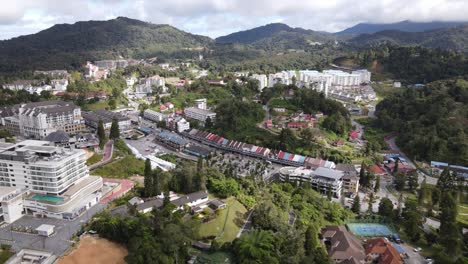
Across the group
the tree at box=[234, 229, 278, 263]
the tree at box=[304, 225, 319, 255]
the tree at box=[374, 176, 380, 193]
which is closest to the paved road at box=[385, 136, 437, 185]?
the tree at box=[374, 176, 380, 193]

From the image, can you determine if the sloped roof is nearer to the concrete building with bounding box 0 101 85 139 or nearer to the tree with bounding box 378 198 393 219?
the concrete building with bounding box 0 101 85 139

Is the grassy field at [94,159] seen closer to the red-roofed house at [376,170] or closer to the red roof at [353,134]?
the red-roofed house at [376,170]

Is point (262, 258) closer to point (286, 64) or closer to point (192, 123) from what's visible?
point (192, 123)

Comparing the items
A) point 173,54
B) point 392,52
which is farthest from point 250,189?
point 173,54

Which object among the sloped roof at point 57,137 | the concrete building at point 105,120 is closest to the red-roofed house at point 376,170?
the concrete building at point 105,120

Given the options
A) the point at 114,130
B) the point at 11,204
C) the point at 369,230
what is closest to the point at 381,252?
the point at 369,230

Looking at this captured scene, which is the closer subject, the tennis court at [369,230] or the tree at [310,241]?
the tree at [310,241]

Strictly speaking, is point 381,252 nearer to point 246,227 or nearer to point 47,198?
point 246,227
